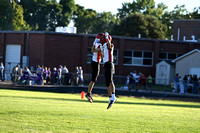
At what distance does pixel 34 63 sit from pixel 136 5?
211 ft

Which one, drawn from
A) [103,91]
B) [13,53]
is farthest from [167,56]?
[103,91]

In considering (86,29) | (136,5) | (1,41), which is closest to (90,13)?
(86,29)

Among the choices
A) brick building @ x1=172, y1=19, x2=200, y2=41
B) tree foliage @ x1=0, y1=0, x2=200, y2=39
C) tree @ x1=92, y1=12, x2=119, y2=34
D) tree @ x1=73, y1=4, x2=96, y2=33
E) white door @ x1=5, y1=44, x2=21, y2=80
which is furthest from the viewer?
tree @ x1=92, y1=12, x2=119, y2=34

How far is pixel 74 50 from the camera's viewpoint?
50.2 m

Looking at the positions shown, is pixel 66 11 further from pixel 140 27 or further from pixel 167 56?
pixel 167 56

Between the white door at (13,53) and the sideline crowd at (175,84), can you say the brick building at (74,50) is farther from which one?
the sideline crowd at (175,84)

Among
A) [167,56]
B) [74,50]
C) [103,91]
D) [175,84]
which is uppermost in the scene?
[74,50]

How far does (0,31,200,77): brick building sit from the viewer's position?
4884 centimetres

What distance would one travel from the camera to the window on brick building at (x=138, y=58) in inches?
2080

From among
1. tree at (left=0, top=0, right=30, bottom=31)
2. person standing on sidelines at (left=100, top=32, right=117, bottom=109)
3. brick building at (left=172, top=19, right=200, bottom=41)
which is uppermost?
tree at (left=0, top=0, right=30, bottom=31)

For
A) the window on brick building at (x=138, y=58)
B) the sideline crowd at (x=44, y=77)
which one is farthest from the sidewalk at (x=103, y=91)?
the window on brick building at (x=138, y=58)

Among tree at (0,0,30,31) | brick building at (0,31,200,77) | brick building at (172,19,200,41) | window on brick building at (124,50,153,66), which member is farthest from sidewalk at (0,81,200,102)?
tree at (0,0,30,31)

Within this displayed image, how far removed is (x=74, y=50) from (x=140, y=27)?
3377 cm

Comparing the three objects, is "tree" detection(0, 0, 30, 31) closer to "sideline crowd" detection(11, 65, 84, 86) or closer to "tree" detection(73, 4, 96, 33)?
"tree" detection(73, 4, 96, 33)
